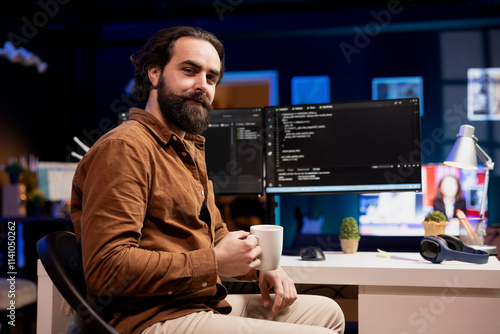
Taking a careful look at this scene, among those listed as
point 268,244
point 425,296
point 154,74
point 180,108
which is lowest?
point 425,296

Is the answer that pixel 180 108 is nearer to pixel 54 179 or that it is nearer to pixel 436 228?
pixel 436 228

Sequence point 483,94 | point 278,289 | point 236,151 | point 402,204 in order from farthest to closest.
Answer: point 483,94
point 402,204
point 236,151
point 278,289

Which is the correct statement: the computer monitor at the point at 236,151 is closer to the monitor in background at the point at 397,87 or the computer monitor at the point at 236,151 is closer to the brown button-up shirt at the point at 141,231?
the brown button-up shirt at the point at 141,231

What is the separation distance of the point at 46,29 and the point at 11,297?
4246 millimetres

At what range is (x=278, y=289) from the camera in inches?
51.1

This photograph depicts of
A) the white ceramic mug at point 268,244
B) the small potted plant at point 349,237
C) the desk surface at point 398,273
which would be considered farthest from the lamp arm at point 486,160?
the white ceramic mug at point 268,244

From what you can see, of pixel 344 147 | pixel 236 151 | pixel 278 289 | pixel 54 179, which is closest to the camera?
pixel 278 289

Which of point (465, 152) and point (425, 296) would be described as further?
point (465, 152)

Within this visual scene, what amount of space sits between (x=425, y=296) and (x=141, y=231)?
36.7 inches

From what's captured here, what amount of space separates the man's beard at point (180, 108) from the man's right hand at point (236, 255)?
0.41m

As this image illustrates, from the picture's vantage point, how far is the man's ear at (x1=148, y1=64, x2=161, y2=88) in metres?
1.37

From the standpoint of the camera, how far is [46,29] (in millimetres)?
5402

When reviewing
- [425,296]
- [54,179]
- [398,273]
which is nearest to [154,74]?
[398,273]

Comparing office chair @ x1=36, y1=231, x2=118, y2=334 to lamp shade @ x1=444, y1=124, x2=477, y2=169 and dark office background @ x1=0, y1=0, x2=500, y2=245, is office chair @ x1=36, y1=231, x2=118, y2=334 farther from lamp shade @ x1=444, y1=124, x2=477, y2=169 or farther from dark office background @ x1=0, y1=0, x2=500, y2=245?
dark office background @ x1=0, y1=0, x2=500, y2=245
